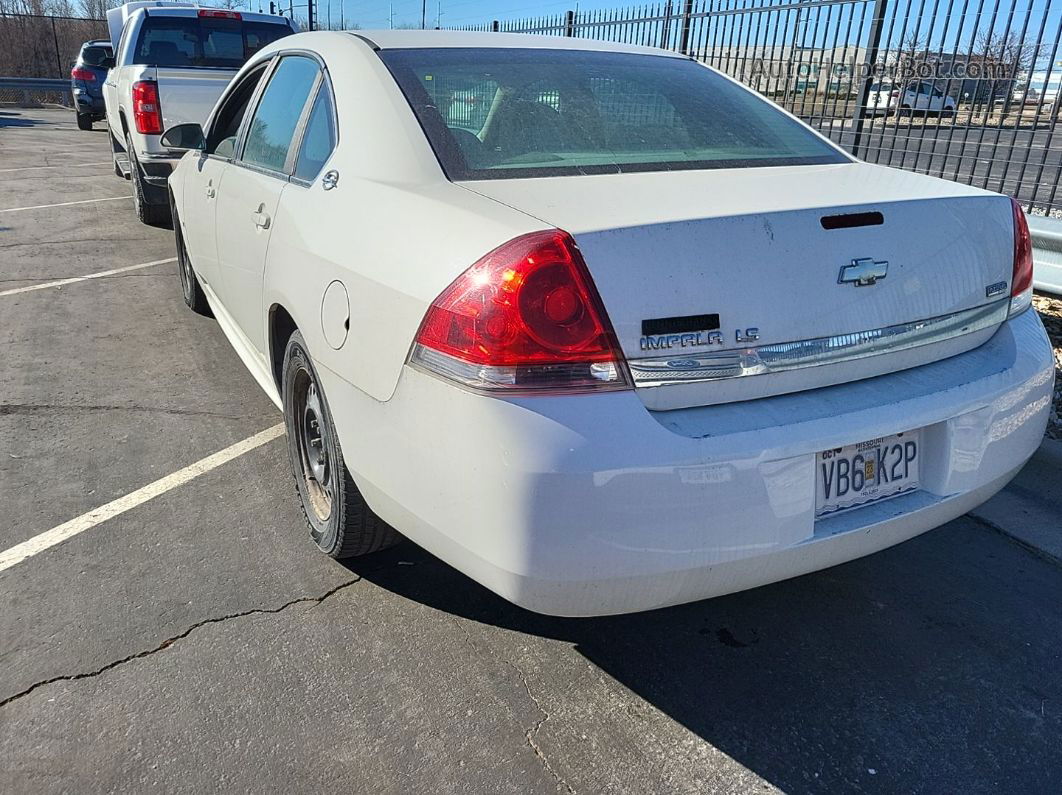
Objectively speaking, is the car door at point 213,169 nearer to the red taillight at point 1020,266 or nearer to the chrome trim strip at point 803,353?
the chrome trim strip at point 803,353

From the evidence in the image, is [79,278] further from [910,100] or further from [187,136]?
[910,100]

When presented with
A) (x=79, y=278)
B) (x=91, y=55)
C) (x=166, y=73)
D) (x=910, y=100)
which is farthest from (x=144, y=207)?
(x=91, y=55)

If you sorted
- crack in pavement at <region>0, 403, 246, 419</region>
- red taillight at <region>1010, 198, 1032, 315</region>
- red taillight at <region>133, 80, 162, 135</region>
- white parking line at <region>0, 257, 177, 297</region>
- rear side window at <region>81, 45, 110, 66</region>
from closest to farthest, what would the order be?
red taillight at <region>1010, 198, 1032, 315</region>
crack in pavement at <region>0, 403, 246, 419</region>
white parking line at <region>0, 257, 177, 297</region>
red taillight at <region>133, 80, 162, 135</region>
rear side window at <region>81, 45, 110, 66</region>


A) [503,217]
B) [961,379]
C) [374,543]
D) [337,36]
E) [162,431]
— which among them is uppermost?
[337,36]

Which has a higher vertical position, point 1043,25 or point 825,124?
point 1043,25

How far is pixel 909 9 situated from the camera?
6.54 meters

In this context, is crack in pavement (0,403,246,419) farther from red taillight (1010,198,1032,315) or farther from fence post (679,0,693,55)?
fence post (679,0,693,55)

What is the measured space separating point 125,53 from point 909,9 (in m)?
7.41

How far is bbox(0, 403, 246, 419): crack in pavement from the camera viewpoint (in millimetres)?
4113

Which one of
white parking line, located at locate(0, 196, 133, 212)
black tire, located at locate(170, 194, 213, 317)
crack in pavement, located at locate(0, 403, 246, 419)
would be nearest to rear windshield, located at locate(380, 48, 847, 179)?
crack in pavement, located at locate(0, 403, 246, 419)

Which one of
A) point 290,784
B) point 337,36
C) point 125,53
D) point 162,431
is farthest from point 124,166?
point 290,784

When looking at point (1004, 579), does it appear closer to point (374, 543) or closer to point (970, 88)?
point (374, 543)

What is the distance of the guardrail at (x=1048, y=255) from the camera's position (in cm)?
456

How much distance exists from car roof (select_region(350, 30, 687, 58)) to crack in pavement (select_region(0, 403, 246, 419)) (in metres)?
1.93
